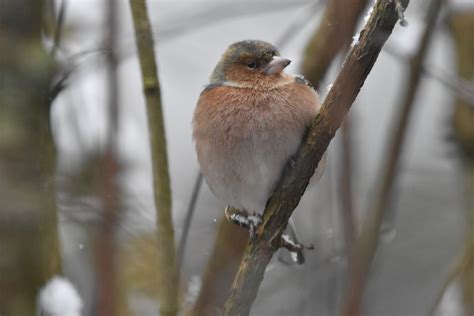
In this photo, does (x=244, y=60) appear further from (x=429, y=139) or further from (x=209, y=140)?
(x=429, y=139)

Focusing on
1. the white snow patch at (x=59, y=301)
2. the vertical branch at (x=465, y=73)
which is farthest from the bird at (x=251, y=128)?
the vertical branch at (x=465, y=73)

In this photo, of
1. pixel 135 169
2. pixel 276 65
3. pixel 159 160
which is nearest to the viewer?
pixel 159 160

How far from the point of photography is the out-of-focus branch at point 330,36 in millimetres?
3047

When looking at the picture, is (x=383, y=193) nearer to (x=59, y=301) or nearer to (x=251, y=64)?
(x=251, y=64)

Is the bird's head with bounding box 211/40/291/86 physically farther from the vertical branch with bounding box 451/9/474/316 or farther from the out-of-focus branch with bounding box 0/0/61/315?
the vertical branch with bounding box 451/9/474/316

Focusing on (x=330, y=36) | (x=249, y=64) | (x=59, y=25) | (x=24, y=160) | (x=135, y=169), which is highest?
(x=59, y=25)

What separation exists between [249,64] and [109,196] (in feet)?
3.46

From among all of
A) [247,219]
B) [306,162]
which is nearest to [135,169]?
[247,219]

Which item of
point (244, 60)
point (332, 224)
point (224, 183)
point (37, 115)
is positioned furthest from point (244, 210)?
point (37, 115)

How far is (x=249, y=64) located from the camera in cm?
336

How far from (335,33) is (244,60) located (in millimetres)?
383

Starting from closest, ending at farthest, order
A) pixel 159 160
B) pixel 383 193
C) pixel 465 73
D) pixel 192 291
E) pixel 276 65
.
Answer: pixel 159 160 → pixel 383 193 → pixel 276 65 → pixel 192 291 → pixel 465 73

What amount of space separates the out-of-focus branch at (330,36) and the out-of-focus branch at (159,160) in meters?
0.73

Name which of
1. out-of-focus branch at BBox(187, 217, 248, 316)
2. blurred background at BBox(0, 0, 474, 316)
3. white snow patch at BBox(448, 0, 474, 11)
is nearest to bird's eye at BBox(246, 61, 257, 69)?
blurred background at BBox(0, 0, 474, 316)
